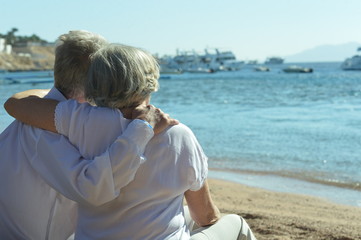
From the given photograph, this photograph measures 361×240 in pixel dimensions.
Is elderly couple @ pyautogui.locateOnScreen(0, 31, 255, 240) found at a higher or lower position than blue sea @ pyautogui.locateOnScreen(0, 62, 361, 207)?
higher

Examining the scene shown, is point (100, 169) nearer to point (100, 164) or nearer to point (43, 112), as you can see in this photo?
point (100, 164)

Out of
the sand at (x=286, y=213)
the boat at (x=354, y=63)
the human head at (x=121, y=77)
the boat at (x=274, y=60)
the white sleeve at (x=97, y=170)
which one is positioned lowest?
the boat at (x=274, y=60)

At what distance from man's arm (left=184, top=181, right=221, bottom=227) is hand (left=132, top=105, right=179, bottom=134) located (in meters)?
0.30

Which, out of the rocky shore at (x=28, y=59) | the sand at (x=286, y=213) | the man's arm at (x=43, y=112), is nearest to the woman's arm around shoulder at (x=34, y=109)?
the man's arm at (x=43, y=112)

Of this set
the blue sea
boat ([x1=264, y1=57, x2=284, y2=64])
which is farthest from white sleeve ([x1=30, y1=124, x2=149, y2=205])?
boat ([x1=264, y1=57, x2=284, y2=64])

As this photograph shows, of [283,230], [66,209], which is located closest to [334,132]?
[283,230]

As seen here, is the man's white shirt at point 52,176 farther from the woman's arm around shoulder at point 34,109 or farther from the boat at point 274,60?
the boat at point 274,60

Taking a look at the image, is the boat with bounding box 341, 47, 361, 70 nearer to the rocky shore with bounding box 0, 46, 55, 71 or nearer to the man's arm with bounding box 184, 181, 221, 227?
the rocky shore with bounding box 0, 46, 55, 71

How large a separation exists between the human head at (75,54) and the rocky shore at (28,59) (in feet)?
249

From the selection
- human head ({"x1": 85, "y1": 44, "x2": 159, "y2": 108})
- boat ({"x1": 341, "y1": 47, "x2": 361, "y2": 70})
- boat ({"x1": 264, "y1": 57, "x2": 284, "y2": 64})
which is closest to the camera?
human head ({"x1": 85, "y1": 44, "x2": 159, "y2": 108})

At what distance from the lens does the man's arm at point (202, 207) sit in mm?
2207

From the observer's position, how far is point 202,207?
2260mm

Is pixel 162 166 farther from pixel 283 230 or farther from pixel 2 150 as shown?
pixel 283 230

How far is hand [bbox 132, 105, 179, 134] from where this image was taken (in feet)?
6.67
